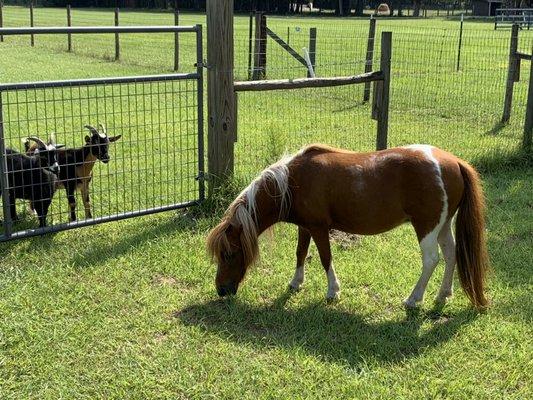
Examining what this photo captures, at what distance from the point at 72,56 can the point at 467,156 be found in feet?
49.1

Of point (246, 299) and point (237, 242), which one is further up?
point (237, 242)

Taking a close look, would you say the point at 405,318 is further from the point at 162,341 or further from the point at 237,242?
the point at 162,341

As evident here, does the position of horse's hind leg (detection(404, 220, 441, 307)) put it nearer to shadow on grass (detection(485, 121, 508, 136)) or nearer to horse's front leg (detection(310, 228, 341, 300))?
horse's front leg (detection(310, 228, 341, 300))

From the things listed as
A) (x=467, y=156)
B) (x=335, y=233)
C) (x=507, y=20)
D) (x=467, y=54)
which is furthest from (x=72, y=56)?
(x=507, y=20)

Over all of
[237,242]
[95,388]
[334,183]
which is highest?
[334,183]

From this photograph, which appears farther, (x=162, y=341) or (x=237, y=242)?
(x=237, y=242)

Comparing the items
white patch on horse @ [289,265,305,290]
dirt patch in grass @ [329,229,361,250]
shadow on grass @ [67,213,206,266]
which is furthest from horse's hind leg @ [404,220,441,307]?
shadow on grass @ [67,213,206,266]

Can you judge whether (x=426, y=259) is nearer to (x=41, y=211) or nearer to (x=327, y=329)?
(x=327, y=329)

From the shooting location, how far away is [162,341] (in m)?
3.97

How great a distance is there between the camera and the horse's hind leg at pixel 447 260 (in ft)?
14.9

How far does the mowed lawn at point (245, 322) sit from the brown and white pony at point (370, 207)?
0.93 ft

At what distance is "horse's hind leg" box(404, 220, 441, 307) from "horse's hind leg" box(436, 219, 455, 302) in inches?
8.4

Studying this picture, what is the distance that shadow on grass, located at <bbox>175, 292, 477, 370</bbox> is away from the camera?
3896 mm

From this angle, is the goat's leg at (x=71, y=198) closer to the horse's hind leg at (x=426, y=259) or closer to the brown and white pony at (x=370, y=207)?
the brown and white pony at (x=370, y=207)
